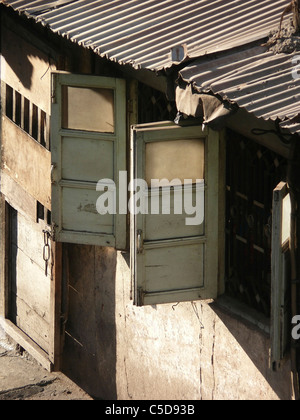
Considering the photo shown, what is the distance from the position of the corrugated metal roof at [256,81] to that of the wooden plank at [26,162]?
2.82 m

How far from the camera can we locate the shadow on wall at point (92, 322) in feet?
32.4

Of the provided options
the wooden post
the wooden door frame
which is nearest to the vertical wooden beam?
the wooden door frame

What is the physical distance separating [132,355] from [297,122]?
12.3ft

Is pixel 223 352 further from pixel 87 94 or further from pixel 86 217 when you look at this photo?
pixel 87 94

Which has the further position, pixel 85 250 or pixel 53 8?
pixel 85 250

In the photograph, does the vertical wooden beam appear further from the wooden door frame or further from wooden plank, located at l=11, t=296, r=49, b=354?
wooden plank, located at l=11, t=296, r=49, b=354

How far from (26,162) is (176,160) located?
259cm

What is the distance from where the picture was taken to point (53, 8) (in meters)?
9.15

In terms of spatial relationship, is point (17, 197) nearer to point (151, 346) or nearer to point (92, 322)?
point (92, 322)

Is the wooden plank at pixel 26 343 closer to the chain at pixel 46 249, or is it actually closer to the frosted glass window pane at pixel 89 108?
the chain at pixel 46 249

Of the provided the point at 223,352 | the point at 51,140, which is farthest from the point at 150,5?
the point at 223,352

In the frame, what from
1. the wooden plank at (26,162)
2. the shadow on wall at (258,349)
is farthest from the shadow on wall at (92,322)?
the shadow on wall at (258,349)

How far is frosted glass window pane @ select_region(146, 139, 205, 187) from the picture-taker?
7.87 metres

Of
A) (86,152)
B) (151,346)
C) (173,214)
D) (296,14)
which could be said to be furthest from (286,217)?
(151,346)
